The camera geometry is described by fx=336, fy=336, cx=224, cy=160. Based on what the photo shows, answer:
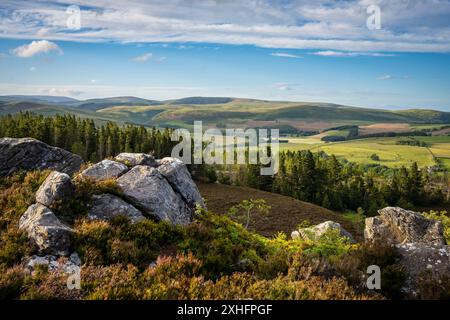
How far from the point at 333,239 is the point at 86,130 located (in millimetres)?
87610

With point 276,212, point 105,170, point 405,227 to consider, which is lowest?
point 276,212

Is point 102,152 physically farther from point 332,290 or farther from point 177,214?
point 332,290

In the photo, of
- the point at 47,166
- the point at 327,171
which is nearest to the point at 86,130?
the point at 327,171

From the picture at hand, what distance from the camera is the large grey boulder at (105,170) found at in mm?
15260

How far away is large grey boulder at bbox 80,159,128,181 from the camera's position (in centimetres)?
1526

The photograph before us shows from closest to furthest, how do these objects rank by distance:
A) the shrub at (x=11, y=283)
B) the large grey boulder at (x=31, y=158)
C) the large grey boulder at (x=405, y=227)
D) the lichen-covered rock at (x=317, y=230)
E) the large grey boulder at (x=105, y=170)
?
the shrub at (x=11, y=283) < the large grey boulder at (x=105, y=170) < the large grey boulder at (x=31, y=158) < the lichen-covered rock at (x=317, y=230) < the large grey boulder at (x=405, y=227)

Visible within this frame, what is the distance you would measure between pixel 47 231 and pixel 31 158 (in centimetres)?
916

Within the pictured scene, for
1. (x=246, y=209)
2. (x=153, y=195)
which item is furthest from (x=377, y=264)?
(x=246, y=209)

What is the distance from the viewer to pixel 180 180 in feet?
54.6

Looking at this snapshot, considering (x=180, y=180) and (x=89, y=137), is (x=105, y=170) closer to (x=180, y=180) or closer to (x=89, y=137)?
(x=180, y=180)

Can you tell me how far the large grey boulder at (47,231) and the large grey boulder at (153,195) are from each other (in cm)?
313

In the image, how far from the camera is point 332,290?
8.55 m

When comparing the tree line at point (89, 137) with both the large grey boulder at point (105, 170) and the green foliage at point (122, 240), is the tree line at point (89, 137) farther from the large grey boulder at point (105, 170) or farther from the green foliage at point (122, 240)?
the green foliage at point (122, 240)

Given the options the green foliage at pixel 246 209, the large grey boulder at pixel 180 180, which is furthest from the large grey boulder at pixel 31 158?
the green foliage at pixel 246 209
